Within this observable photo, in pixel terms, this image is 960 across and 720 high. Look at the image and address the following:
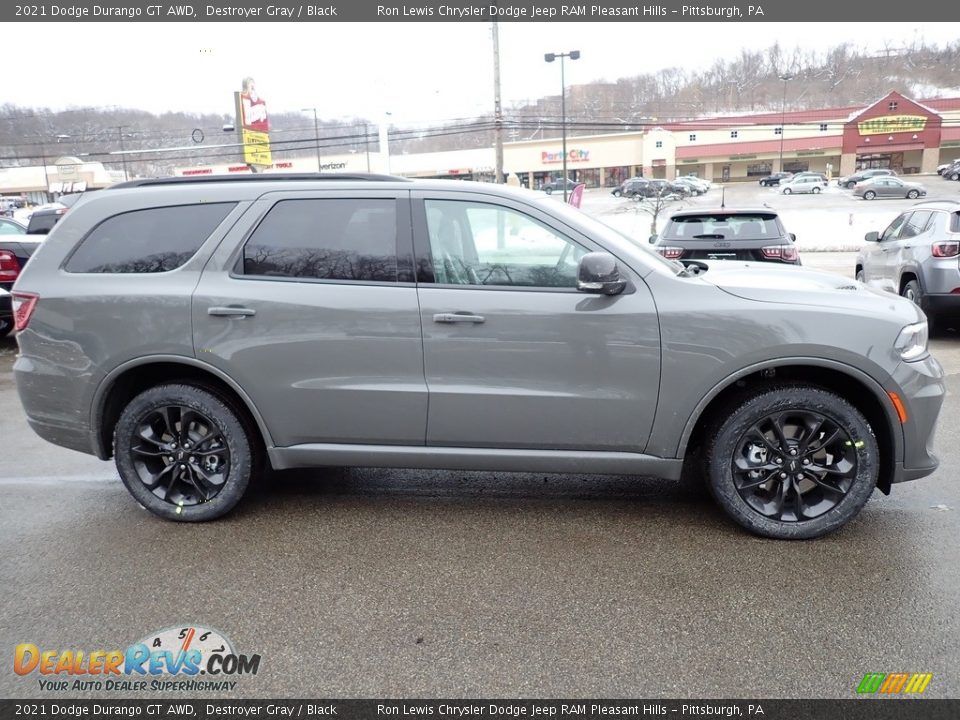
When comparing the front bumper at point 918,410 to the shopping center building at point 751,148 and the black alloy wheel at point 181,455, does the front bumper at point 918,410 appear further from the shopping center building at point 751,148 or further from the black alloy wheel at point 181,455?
the shopping center building at point 751,148

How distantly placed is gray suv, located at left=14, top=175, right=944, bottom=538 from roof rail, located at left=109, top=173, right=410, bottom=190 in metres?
0.04

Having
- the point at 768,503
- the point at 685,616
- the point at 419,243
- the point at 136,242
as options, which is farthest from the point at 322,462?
the point at 768,503

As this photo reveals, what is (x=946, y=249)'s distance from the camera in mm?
7859

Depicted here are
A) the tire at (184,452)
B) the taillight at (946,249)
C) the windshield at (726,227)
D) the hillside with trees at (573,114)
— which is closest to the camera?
the tire at (184,452)

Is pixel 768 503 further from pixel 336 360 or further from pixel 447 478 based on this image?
pixel 336 360

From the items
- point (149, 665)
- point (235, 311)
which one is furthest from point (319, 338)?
point (149, 665)

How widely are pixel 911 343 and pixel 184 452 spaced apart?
3.87 metres

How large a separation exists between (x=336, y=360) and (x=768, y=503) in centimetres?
238

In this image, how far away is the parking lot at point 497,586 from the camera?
2.61 m

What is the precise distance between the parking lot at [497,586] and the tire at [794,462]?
144 mm

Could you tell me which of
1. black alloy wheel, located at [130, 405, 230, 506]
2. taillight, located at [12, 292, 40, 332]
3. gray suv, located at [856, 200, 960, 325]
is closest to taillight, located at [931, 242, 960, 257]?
gray suv, located at [856, 200, 960, 325]

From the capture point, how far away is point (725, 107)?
106 meters

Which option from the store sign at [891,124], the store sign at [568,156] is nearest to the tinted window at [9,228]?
the store sign at [568,156]

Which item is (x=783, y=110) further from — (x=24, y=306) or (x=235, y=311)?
(x=24, y=306)
